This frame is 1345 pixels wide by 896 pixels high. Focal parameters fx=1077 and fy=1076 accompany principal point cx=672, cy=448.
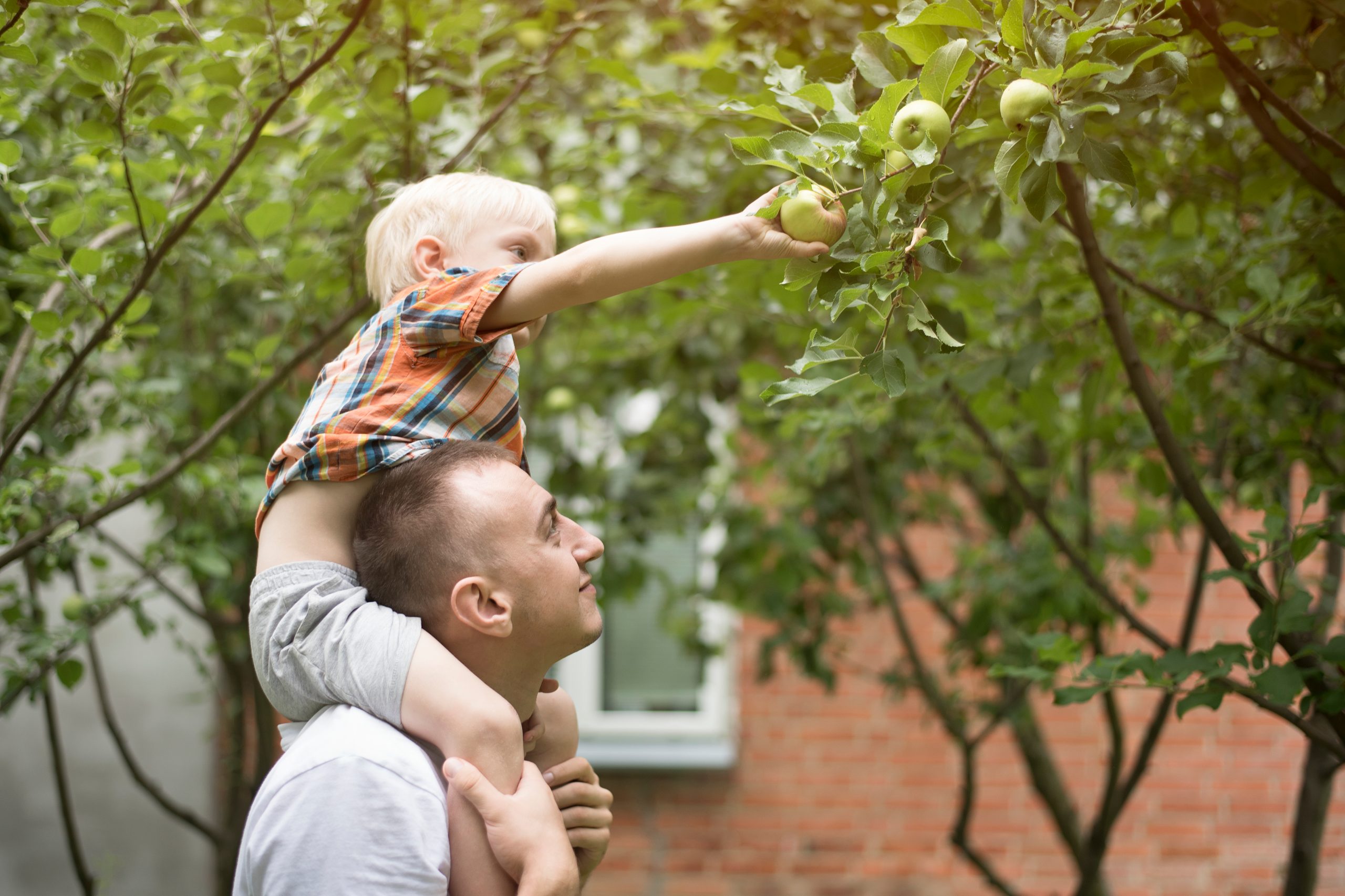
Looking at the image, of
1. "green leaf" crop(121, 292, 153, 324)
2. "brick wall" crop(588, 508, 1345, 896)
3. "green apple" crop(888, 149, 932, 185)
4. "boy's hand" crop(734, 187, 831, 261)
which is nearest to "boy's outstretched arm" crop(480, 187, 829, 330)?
"boy's hand" crop(734, 187, 831, 261)

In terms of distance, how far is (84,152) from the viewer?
1969mm

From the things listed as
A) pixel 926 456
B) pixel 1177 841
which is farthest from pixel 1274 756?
pixel 926 456

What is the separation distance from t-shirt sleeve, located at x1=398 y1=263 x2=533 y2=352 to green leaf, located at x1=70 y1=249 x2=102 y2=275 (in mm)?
632

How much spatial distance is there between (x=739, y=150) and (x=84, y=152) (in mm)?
1458

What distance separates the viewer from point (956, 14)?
100 cm

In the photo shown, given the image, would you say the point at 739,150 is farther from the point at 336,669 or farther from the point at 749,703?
the point at 749,703

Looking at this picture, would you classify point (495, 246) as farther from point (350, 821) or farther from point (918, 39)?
point (350, 821)

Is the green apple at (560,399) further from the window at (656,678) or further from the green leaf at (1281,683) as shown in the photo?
the green leaf at (1281,683)

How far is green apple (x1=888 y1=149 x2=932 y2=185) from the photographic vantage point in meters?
1.00

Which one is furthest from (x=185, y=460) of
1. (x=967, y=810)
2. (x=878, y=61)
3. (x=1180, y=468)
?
(x=967, y=810)

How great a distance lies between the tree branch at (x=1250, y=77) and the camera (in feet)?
3.97

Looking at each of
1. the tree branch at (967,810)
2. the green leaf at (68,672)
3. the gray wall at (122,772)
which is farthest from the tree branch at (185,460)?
the gray wall at (122,772)

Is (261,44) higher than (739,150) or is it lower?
higher

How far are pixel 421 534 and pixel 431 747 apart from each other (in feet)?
0.72
